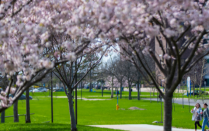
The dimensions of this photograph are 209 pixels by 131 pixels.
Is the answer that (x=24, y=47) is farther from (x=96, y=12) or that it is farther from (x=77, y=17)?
(x=96, y=12)

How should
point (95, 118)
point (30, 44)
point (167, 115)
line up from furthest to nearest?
point (95, 118) < point (167, 115) < point (30, 44)

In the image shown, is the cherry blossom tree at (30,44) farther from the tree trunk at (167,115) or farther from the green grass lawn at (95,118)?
the green grass lawn at (95,118)

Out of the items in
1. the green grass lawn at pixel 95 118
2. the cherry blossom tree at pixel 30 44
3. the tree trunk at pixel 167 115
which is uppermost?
the cherry blossom tree at pixel 30 44

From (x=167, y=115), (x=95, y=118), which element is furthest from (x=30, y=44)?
(x=95, y=118)

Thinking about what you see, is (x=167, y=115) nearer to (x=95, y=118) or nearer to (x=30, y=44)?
(x=30, y=44)

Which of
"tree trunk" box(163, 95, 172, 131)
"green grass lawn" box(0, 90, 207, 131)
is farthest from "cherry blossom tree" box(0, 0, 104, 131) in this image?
"green grass lawn" box(0, 90, 207, 131)

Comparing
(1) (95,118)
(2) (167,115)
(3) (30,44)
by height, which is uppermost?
(3) (30,44)

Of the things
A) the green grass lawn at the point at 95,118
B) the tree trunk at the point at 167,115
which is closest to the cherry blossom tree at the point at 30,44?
the tree trunk at the point at 167,115

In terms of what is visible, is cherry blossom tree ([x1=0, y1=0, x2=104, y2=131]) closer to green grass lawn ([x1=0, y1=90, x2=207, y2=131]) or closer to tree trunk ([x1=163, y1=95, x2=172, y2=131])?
tree trunk ([x1=163, y1=95, x2=172, y2=131])

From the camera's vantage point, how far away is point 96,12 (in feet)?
16.3

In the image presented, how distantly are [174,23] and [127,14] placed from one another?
3.23 ft

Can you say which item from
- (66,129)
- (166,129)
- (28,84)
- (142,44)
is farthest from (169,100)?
(66,129)

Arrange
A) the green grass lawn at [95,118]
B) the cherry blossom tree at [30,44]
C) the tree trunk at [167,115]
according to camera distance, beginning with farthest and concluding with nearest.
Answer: the green grass lawn at [95,118]
the tree trunk at [167,115]
the cherry blossom tree at [30,44]

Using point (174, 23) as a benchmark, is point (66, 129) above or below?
below
